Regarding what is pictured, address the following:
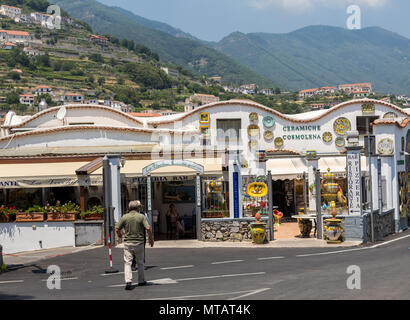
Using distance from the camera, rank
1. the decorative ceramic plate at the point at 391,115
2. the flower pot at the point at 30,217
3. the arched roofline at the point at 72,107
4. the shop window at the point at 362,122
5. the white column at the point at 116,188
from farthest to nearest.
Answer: the shop window at the point at 362,122
the decorative ceramic plate at the point at 391,115
the arched roofline at the point at 72,107
the flower pot at the point at 30,217
the white column at the point at 116,188

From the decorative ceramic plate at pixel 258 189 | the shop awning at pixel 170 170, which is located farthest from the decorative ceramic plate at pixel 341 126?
the decorative ceramic plate at pixel 258 189

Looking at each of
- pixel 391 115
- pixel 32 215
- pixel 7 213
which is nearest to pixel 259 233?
pixel 32 215

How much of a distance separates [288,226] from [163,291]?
53.6 feet

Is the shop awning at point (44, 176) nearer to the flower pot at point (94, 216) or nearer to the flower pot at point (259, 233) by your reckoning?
the flower pot at point (94, 216)

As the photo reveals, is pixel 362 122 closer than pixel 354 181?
No

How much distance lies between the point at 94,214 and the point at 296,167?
12.9 meters

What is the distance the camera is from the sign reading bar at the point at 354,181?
18562 millimetres

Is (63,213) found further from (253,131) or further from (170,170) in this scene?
(253,131)

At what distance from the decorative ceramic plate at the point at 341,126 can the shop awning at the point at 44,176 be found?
1947cm

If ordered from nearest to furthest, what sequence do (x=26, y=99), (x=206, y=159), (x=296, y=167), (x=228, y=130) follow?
(x=206, y=159), (x=296, y=167), (x=228, y=130), (x=26, y=99)

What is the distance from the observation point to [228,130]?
35.3 m

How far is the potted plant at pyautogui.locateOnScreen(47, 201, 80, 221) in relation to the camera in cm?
2023

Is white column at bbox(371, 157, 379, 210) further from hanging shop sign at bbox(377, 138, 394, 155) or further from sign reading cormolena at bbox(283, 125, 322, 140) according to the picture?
sign reading cormolena at bbox(283, 125, 322, 140)

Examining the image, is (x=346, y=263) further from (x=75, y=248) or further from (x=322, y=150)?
(x=322, y=150)
